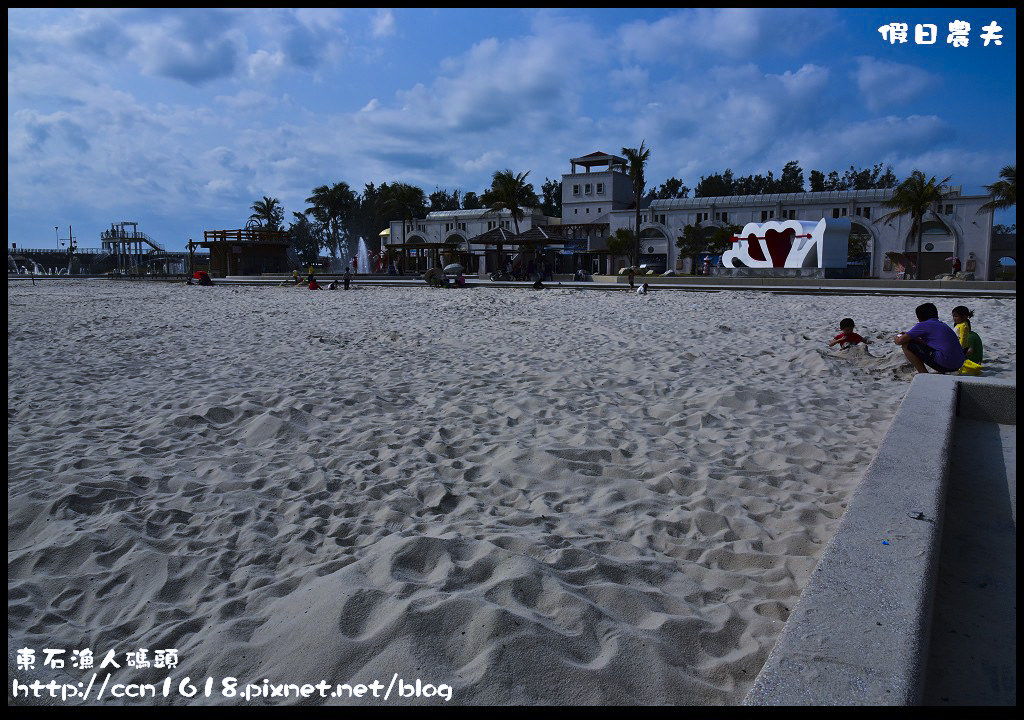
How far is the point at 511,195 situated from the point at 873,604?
55105mm

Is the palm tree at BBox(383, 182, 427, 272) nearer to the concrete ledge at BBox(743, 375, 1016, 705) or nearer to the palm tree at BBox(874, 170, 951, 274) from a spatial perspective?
the palm tree at BBox(874, 170, 951, 274)

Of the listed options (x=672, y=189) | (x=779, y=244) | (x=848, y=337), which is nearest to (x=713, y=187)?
(x=672, y=189)

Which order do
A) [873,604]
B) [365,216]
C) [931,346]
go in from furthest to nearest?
[365,216]
[931,346]
[873,604]

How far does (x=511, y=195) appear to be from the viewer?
55500 millimetres

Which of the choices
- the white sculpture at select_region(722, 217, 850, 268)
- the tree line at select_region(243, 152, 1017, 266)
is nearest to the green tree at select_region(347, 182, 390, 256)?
the tree line at select_region(243, 152, 1017, 266)

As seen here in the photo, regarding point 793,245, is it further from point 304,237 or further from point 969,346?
point 304,237

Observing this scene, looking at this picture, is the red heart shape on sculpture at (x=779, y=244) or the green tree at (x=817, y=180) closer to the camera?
the red heart shape on sculpture at (x=779, y=244)

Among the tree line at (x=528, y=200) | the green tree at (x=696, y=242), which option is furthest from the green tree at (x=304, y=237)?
the green tree at (x=696, y=242)

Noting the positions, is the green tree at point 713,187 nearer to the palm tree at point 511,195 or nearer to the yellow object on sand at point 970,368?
the palm tree at point 511,195

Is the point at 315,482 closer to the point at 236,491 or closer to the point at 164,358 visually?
the point at 236,491

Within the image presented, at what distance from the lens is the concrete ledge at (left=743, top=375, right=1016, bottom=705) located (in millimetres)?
1918

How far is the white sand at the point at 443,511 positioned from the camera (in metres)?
2.52

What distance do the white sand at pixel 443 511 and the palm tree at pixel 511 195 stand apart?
159 feet

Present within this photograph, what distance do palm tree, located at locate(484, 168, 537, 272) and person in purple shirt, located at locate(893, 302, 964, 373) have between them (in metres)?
48.0
